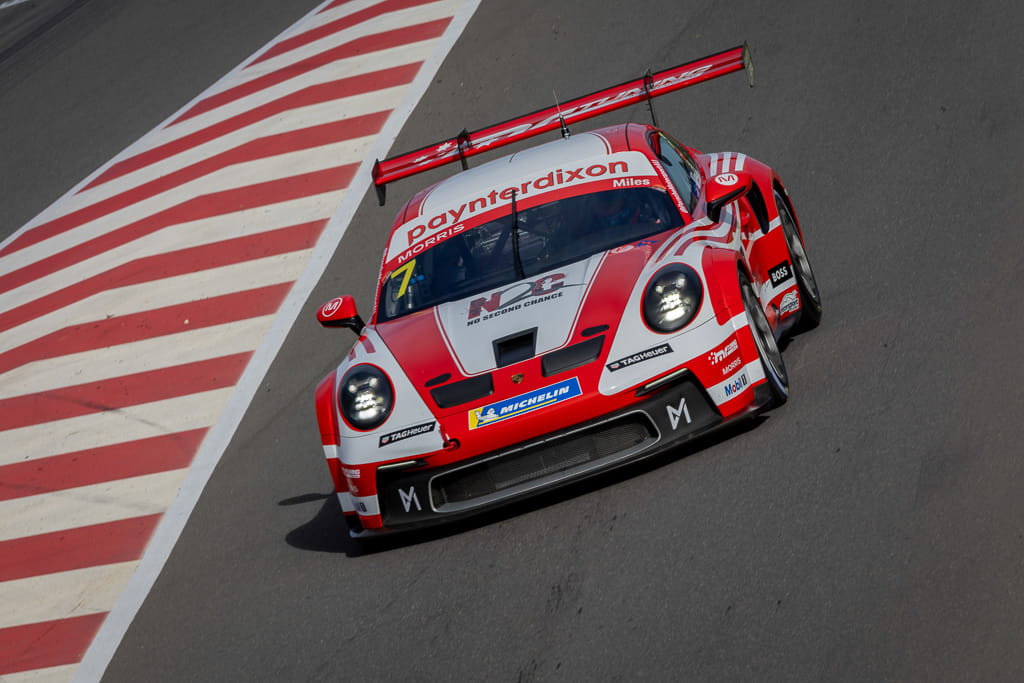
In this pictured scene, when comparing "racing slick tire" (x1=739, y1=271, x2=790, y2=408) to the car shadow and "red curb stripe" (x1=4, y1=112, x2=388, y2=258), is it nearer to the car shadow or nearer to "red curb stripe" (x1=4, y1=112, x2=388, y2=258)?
the car shadow

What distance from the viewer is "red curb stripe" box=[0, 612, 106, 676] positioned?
21.5 ft

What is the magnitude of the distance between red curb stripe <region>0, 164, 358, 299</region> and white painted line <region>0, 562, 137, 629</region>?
510cm

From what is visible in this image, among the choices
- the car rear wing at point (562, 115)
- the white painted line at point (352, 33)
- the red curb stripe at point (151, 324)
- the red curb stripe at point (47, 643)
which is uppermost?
the white painted line at point (352, 33)

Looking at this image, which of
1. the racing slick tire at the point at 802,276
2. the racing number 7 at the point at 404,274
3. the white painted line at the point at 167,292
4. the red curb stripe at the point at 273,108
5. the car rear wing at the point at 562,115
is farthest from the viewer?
the red curb stripe at the point at 273,108

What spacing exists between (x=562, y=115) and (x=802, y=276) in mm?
1836

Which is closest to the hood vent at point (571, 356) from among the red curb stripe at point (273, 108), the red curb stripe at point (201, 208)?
the red curb stripe at point (201, 208)

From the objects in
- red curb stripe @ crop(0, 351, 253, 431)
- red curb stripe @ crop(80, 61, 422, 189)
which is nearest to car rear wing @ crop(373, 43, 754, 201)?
red curb stripe @ crop(0, 351, 253, 431)

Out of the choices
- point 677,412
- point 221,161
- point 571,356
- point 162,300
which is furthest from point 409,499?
point 221,161

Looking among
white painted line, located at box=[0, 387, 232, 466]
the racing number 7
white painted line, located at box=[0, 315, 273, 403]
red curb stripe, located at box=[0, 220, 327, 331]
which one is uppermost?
red curb stripe, located at box=[0, 220, 327, 331]

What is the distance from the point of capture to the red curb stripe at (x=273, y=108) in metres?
13.8

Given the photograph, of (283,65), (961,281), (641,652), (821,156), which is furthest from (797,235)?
(283,65)

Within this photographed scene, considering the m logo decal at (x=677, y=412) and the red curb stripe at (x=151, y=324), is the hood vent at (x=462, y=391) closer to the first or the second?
the m logo decal at (x=677, y=412)

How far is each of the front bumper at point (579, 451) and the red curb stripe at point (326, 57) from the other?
962 centimetres

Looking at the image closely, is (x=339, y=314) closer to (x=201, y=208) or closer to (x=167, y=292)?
(x=167, y=292)
